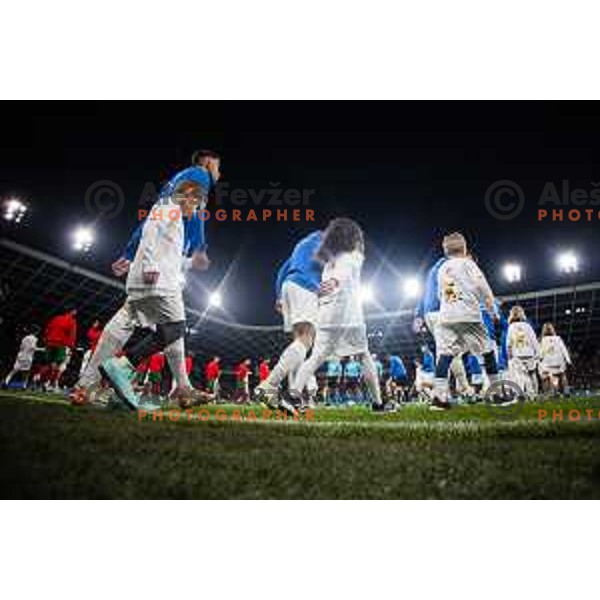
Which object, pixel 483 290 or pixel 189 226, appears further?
pixel 483 290

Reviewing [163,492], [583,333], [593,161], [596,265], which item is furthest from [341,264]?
[583,333]

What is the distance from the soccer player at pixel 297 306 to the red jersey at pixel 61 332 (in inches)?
205

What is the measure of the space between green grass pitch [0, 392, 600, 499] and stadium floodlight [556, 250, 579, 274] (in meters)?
4.92

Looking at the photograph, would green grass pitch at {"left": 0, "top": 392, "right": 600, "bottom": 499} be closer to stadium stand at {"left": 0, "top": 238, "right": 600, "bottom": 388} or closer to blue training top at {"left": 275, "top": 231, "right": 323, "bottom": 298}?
blue training top at {"left": 275, "top": 231, "right": 323, "bottom": 298}

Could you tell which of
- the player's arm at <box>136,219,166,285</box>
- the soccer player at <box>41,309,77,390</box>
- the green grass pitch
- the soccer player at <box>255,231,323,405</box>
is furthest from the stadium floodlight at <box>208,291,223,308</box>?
the green grass pitch

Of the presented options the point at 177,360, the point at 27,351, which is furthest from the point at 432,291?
the point at 27,351

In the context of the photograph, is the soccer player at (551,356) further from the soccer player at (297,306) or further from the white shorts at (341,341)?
the soccer player at (297,306)

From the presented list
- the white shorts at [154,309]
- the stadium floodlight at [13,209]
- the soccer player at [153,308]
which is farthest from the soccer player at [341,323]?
the stadium floodlight at [13,209]

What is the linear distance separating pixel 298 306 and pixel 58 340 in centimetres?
575

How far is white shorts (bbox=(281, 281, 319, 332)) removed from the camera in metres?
5.73

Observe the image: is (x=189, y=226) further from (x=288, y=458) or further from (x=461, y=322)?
(x=461, y=322)

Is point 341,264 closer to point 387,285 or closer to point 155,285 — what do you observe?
point 155,285

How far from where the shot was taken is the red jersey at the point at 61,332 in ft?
30.5

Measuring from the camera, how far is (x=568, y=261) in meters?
8.73
